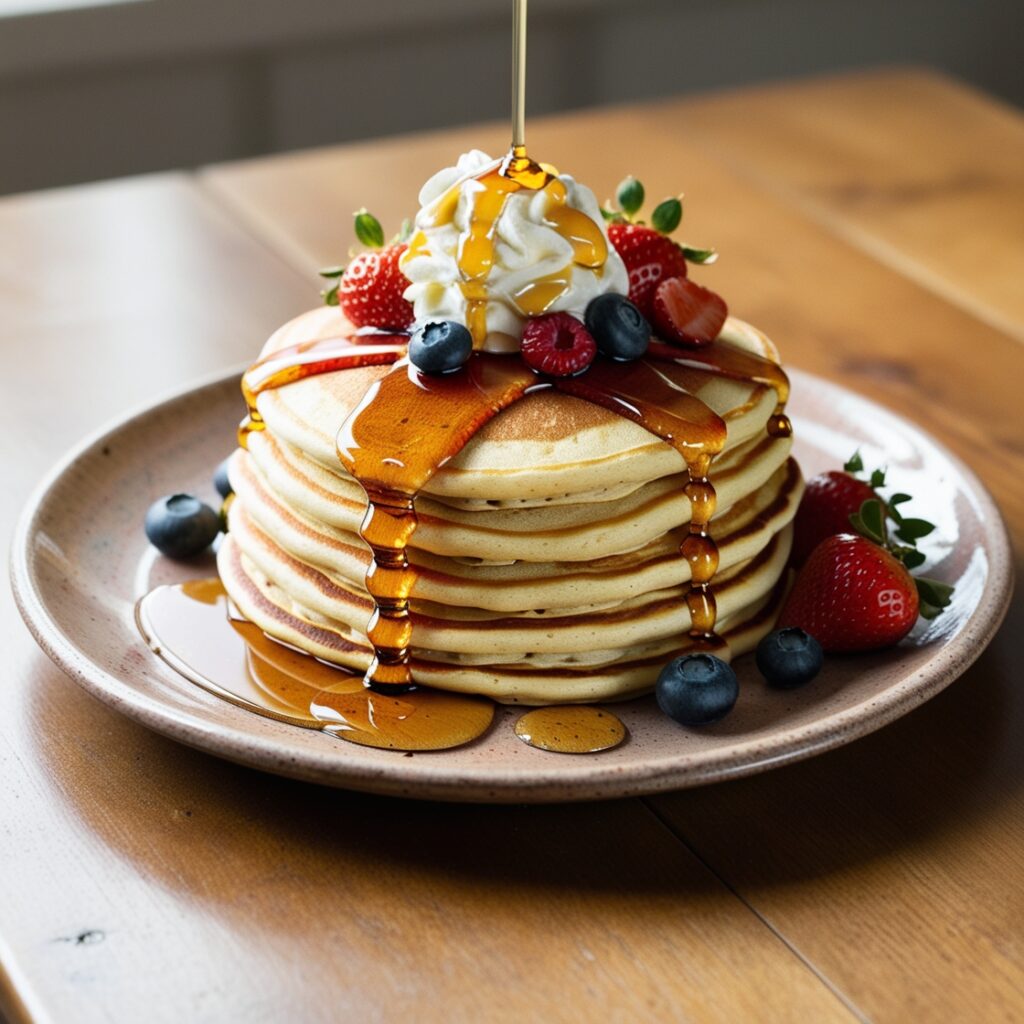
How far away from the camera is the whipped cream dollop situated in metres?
1.36

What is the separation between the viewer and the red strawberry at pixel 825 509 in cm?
153

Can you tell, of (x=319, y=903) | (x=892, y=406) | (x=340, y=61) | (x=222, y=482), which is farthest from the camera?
(x=340, y=61)

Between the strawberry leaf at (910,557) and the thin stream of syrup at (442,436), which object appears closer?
the thin stream of syrup at (442,436)

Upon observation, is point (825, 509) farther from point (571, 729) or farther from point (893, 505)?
point (571, 729)

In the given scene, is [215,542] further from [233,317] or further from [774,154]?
[774,154]

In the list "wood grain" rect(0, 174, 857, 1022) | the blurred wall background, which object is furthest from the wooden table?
the blurred wall background

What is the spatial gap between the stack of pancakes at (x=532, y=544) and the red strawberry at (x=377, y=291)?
75mm

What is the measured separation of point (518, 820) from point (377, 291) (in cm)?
49

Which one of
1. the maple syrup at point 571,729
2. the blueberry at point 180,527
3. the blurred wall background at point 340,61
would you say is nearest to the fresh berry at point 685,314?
the maple syrup at point 571,729

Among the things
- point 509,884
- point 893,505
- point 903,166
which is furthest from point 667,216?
point 903,166

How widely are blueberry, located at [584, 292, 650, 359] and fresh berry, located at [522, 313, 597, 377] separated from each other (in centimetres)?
1

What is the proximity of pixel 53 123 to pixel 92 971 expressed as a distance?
295cm

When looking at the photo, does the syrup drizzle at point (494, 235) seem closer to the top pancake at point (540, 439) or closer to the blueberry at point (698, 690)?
the top pancake at point (540, 439)

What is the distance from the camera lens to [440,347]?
4.29ft
